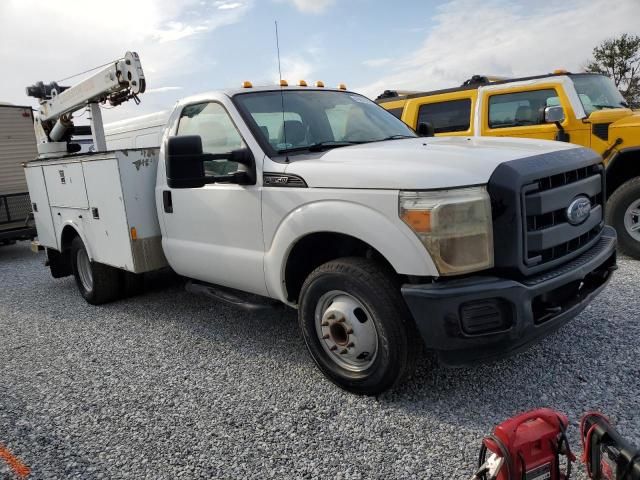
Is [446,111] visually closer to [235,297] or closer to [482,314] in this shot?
[235,297]

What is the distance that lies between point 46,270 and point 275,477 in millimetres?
7003

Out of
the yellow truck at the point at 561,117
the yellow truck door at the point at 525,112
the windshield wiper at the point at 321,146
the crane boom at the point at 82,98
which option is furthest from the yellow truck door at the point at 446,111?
the crane boom at the point at 82,98

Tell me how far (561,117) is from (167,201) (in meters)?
4.25

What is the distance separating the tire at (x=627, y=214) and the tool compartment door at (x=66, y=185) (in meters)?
5.59

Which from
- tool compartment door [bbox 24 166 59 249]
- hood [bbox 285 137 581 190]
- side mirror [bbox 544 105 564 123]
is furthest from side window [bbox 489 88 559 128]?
tool compartment door [bbox 24 166 59 249]

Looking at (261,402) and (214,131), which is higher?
(214,131)

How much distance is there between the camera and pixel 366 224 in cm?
282

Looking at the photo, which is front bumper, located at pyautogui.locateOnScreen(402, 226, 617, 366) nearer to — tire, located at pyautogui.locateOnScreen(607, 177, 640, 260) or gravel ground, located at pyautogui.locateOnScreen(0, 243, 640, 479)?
gravel ground, located at pyautogui.locateOnScreen(0, 243, 640, 479)

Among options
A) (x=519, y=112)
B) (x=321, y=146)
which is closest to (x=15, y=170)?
(x=321, y=146)

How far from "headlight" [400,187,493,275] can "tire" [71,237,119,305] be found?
12.8 ft

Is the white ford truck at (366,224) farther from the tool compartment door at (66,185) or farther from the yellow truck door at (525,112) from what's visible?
the yellow truck door at (525,112)

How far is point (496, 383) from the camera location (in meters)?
3.19

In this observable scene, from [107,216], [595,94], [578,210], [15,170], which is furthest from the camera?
[15,170]

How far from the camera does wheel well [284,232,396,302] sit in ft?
10.6
